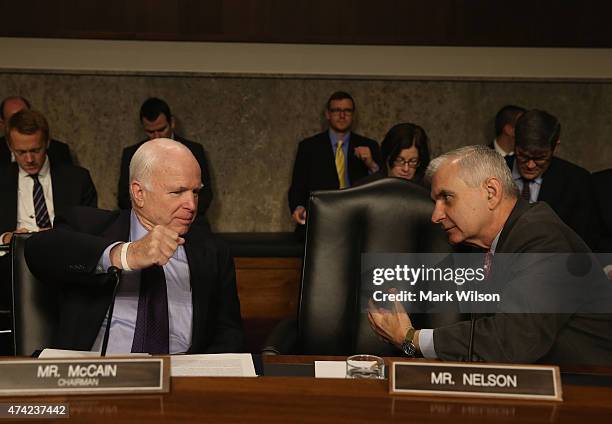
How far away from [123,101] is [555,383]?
448 cm

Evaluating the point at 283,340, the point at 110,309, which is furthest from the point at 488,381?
the point at 283,340

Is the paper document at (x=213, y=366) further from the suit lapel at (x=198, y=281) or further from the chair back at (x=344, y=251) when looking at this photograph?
the chair back at (x=344, y=251)

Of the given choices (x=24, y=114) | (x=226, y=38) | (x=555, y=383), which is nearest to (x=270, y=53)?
(x=226, y=38)

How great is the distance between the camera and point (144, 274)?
6.80 feet

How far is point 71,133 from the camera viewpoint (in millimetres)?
5422

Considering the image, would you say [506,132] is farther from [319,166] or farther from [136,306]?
[136,306]

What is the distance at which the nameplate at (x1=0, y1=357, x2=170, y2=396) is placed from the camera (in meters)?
1.33

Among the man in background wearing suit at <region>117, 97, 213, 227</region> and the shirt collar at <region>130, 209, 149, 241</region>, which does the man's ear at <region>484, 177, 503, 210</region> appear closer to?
the shirt collar at <region>130, 209, 149, 241</region>

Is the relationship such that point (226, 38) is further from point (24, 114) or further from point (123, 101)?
point (24, 114)

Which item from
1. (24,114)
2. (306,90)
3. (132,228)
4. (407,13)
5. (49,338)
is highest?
(407,13)

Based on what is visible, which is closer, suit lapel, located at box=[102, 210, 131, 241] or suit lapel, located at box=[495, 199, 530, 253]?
suit lapel, located at box=[495, 199, 530, 253]

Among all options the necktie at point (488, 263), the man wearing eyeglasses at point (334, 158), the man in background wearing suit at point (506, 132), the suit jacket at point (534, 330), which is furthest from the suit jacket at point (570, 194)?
the suit jacket at point (534, 330)

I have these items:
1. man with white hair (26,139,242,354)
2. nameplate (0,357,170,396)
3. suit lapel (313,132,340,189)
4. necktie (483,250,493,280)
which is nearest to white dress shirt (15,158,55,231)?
suit lapel (313,132,340,189)

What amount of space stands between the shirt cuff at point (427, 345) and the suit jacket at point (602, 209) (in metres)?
2.09
